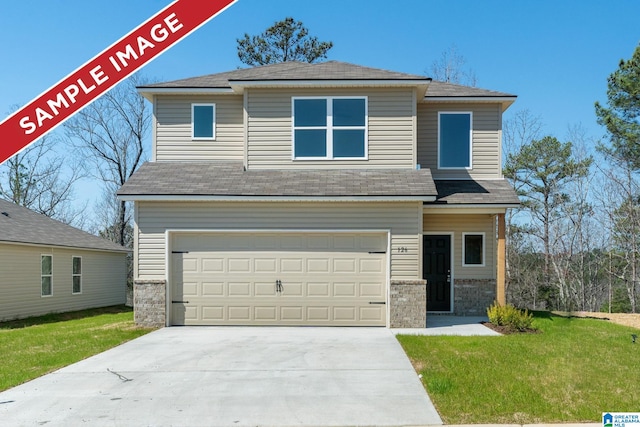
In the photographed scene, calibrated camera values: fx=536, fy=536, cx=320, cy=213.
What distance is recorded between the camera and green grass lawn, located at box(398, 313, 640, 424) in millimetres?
6062

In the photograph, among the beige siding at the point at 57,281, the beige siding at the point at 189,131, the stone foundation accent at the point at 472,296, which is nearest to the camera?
the beige siding at the point at 189,131

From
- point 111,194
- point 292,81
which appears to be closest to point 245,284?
point 292,81

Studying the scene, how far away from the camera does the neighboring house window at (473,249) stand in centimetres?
1453

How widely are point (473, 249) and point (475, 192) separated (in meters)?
1.78

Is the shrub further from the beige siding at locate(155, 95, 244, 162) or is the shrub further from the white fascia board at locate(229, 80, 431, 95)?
the beige siding at locate(155, 95, 244, 162)

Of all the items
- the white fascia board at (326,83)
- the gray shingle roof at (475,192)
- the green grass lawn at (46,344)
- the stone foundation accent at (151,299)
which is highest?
the white fascia board at (326,83)

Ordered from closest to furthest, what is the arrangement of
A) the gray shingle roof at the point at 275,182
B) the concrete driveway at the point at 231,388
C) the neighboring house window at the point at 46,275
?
the concrete driveway at the point at 231,388
the gray shingle roof at the point at 275,182
the neighboring house window at the point at 46,275

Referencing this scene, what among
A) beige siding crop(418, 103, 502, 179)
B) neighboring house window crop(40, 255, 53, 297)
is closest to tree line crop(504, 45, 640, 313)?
beige siding crop(418, 103, 502, 179)

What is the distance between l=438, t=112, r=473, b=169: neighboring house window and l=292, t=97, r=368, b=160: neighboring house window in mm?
2794

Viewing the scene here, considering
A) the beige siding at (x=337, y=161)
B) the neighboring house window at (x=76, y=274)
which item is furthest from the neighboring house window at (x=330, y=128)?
the neighboring house window at (x=76, y=274)

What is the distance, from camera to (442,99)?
14.6 metres

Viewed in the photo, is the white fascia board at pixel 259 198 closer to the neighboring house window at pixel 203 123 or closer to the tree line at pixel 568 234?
the neighboring house window at pixel 203 123

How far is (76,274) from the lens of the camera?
1988 cm

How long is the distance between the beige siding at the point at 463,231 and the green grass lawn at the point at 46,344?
7.75m
